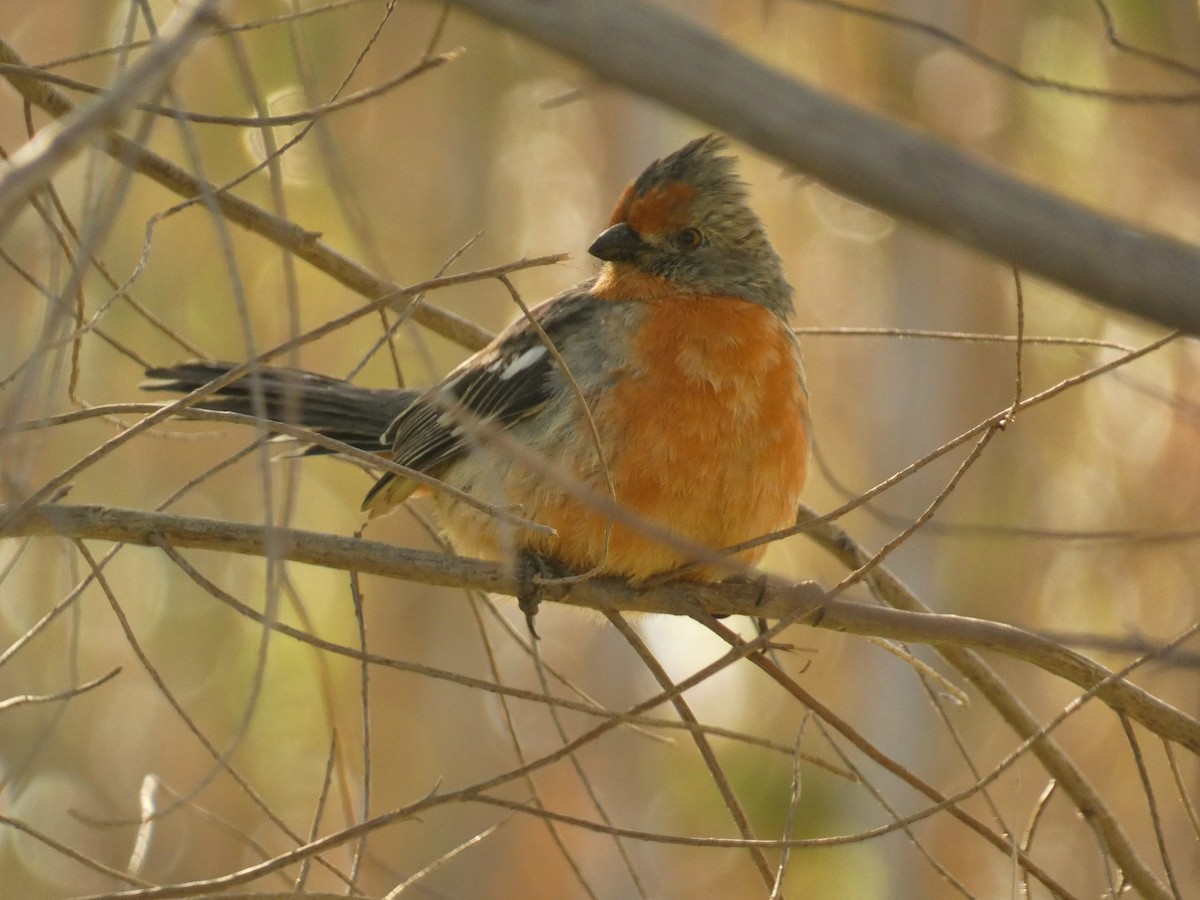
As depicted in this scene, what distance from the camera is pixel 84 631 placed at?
1209 centimetres

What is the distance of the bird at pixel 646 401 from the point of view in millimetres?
4086

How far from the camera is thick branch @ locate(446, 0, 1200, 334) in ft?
4.86

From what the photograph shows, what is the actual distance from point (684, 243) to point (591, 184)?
1027 centimetres

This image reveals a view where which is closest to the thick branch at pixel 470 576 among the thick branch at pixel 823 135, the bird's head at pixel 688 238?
the thick branch at pixel 823 135

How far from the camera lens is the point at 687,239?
4805mm

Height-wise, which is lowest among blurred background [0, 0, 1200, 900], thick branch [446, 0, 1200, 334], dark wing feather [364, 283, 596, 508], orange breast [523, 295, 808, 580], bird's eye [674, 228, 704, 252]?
thick branch [446, 0, 1200, 334]

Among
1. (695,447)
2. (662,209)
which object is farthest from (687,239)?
(695,447)

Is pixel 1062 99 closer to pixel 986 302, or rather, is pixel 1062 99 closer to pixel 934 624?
pixel 986 302

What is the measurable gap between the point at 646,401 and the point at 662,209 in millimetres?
913

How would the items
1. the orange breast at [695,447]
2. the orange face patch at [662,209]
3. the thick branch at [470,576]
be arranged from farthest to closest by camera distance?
the orange face patch at [662,209] < the orange breast at [695,447] < the thick branch at [470,576]

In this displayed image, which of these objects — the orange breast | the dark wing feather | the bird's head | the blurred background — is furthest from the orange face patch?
the blurred background

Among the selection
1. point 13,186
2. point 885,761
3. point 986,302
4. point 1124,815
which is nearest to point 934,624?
point 885,761

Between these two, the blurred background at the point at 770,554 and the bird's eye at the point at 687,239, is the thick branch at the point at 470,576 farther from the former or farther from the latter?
the blurred background at the point at 770,554

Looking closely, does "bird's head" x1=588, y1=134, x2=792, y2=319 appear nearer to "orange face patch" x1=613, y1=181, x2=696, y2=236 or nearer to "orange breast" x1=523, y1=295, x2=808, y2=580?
"orange face patch" x1=613, y1=181, x2=696, y2=236
